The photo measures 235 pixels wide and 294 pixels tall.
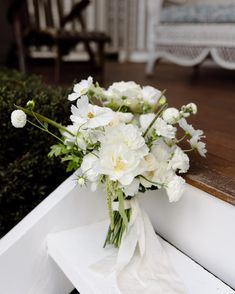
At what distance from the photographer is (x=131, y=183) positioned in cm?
65

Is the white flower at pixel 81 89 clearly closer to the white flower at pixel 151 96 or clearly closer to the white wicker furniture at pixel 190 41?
the white flower at pixel 151 96

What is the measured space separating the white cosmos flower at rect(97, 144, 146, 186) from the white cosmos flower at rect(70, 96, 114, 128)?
54 mm

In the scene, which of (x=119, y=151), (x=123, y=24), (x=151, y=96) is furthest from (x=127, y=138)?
(x=123, y=24)

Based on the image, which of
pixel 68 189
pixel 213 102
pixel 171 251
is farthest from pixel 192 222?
pixel 213 102

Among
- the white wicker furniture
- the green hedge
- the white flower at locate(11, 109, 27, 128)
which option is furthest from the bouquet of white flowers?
the white wicker furniture

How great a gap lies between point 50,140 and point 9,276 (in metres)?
0.40

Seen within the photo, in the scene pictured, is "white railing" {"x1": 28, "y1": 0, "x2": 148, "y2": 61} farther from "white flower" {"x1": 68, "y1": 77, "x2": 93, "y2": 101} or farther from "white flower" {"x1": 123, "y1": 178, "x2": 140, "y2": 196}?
"white flower" {"x1": 123, "y1": 178, "x2": 140, "y2": 196}

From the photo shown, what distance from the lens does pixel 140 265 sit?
27.0 inches

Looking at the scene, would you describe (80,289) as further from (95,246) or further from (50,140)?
(50,140)

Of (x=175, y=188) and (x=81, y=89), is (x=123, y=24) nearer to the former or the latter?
(x=81, y=89)

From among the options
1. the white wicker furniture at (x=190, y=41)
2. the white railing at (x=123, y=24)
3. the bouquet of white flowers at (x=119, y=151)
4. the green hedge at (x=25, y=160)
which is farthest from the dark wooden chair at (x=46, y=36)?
the bouquet of white flowers at (x=119, y=151)

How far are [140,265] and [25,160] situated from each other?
49 centimetres

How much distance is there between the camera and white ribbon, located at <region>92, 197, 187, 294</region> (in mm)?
643

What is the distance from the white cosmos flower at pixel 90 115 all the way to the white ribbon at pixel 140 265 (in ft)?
0.64
